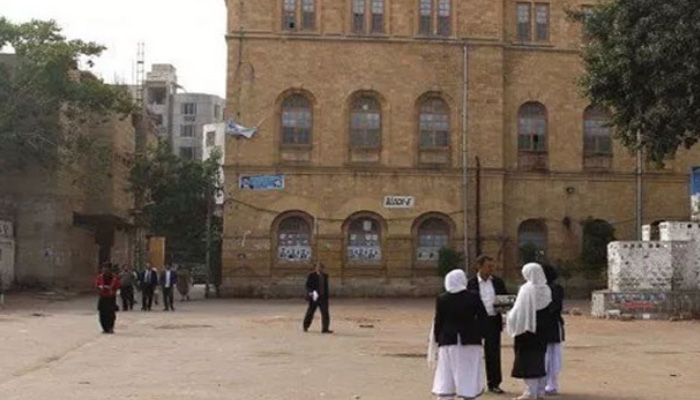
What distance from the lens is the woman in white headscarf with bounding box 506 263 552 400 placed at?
1120cm

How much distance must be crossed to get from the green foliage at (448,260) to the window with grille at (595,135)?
743 centimetres

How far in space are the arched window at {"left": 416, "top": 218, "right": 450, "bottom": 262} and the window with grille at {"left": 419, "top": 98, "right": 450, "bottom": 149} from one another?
317 cm

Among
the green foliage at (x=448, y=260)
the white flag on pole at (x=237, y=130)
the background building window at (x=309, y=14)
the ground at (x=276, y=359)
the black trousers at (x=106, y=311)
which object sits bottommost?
the ground at (x=276, y=359)

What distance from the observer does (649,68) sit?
26828 mm

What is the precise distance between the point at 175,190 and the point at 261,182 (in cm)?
1218

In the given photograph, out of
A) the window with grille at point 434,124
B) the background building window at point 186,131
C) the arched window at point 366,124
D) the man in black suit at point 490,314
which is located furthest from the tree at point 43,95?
the background building window at point 186,131

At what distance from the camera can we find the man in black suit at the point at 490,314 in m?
11.7

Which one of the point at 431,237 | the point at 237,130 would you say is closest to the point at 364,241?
the point at 431,237

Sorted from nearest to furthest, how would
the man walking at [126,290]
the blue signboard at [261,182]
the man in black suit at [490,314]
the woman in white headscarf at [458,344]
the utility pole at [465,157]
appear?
1. the woman in white headscarf at [458,344]
2. the man in black suit at [490,314]
3. the man walking at [126,290]
4. the blue signboard at [261,182]
5. the utility pole at [465,157]

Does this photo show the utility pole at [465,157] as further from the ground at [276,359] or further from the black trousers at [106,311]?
the black trousers at [106,311]

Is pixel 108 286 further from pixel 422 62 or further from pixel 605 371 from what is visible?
pixel 422 62

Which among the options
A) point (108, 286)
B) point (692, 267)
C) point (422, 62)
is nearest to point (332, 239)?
point (422, 62)

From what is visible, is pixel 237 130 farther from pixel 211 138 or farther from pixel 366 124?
pixel 211 138

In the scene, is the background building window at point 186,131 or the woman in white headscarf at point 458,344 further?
the background building window at point 186,131
